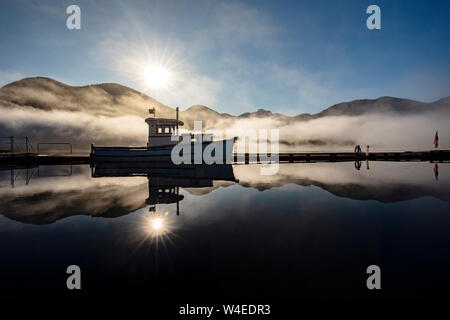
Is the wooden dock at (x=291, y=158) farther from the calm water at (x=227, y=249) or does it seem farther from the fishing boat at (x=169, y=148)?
the calm water at (x=227, y=249)

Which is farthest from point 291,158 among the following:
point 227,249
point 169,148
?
point 227,249

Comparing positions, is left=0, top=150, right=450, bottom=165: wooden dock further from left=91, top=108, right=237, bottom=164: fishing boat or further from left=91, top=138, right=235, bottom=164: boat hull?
left=91, top=108, right=237, bottom=164: fishing boat

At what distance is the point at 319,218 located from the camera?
22.6 ft

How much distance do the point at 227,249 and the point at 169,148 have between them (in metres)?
25.6

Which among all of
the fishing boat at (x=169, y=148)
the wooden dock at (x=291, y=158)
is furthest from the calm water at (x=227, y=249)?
the wooden dock at (x=291, y=158)

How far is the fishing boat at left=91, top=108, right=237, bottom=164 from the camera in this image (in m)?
28.3

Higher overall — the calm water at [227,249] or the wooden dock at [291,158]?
the wooden dock at [291,158]

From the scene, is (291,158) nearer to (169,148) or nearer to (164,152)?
(169,148)

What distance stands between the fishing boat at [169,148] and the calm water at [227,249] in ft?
64.4

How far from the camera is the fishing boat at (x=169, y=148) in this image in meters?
28.3

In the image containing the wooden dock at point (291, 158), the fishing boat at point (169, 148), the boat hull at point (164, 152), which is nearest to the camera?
the fishing boat at point (169, 148)

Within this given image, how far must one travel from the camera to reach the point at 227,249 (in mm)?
4551
